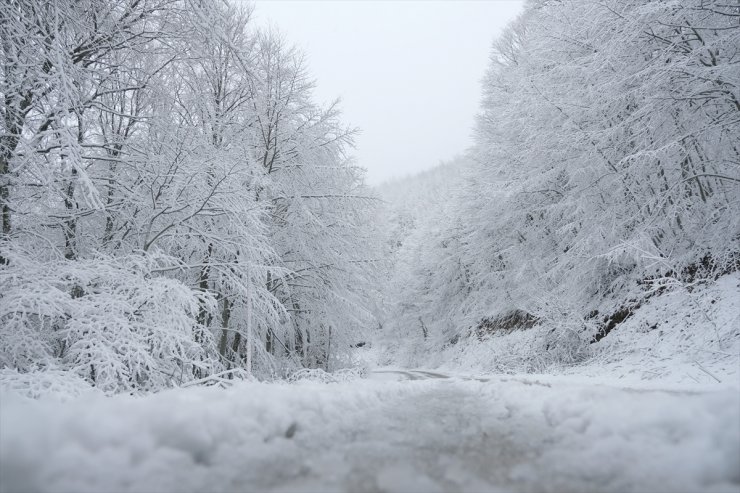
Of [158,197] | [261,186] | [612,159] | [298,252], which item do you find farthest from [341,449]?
[612,159]

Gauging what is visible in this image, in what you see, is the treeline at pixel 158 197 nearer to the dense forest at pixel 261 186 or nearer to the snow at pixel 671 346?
the dense forest at pixel 261 186

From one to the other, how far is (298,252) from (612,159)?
9.82 m

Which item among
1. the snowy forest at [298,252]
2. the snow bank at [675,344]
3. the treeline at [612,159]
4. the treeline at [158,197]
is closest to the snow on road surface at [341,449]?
the snowy forest at [298,252]

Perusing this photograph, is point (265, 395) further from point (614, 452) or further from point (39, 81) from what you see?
point (39, 81)

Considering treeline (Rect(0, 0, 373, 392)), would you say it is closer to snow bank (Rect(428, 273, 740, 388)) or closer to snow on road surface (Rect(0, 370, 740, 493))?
snow on road surface (Rect(0, 370, 740, 493))

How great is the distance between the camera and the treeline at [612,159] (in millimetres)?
8148

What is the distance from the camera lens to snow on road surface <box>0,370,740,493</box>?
6.38 ft

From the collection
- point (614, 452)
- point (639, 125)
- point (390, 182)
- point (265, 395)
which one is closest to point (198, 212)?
point (265, 395)

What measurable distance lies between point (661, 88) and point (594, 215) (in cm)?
427

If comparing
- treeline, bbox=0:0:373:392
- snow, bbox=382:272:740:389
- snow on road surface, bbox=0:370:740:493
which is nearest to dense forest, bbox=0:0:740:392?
treeline, bbox=0:0:373:392

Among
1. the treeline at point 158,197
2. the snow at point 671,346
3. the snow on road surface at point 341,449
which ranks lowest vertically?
the snow at point 671,346

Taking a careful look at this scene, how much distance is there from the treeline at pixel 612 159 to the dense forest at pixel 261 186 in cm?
8

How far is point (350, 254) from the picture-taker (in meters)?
13.1

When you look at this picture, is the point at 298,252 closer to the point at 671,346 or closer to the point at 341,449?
the point at 671,346
